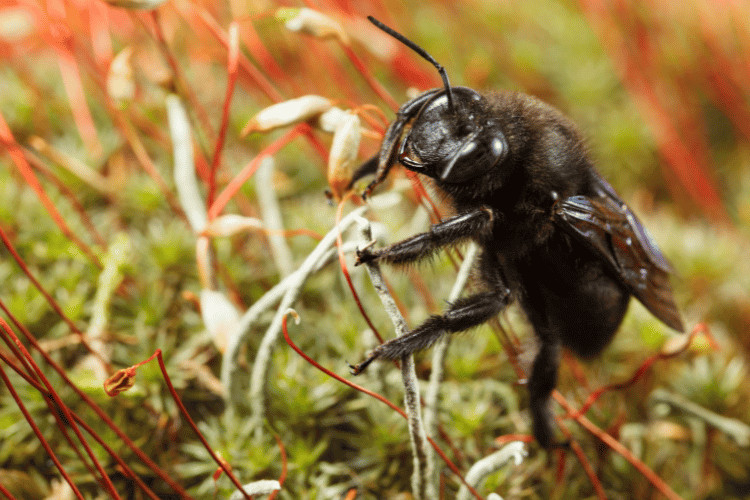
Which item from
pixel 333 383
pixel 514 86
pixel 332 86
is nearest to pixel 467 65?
pixel 514 86

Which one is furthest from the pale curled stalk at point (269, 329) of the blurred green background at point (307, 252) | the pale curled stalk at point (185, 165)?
the pale curled stalk at point (185, 165)

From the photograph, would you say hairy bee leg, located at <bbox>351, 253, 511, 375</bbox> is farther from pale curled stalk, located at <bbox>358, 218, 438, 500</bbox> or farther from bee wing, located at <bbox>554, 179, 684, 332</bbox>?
bee wing, located at <bbox>554, 179, 684, 332</bbox>

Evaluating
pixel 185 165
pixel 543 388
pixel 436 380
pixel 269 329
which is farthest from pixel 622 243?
pixel 185 165

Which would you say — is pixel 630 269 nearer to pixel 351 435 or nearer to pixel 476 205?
pixel 476 205

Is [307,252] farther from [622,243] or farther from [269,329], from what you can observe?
[622,243]

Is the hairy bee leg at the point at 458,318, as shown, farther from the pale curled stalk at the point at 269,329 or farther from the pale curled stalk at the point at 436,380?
the pale curled stalk at the point at 269,329

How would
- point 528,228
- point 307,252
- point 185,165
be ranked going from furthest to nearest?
point 307,252
point 185,165
point 528,228
